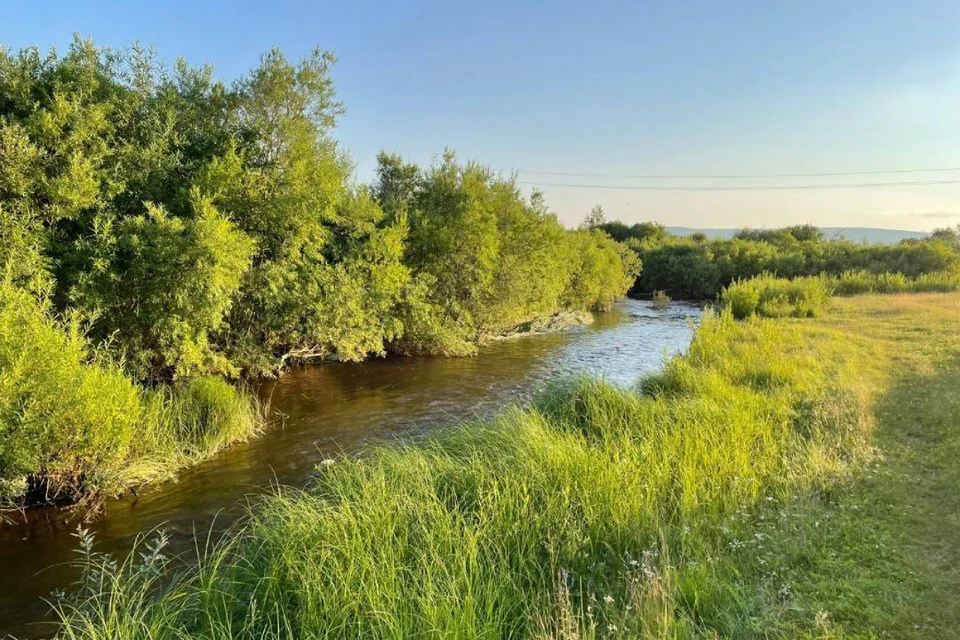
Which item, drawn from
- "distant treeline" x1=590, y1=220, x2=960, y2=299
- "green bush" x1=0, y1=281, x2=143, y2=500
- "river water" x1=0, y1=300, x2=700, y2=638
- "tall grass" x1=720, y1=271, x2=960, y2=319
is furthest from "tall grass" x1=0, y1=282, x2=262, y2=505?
"distant treeline" x1=590, y1=220, x2=960, y2=299

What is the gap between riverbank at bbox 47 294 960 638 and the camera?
3.69 meters

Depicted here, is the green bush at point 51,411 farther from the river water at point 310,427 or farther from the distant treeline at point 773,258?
the distant treeline at point 773,258

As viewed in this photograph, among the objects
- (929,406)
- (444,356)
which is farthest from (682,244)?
(929,406)

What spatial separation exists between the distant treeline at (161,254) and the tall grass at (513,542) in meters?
2.63

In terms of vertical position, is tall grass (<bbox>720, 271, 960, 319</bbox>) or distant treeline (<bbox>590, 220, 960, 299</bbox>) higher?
distant treeline (<bbox>590, 220, 960, 299</bbox>)

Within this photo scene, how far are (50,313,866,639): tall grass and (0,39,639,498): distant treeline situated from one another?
263 cm

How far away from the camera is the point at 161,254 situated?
10.2m

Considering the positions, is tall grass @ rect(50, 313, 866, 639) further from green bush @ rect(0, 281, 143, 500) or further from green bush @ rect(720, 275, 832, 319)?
green bush @ rect(720, 275, 832, 319)

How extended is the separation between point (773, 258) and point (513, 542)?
181ft

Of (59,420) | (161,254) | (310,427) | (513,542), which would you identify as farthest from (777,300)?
(59,420)

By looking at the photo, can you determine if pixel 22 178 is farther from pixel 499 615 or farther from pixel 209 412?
pixel 499 615

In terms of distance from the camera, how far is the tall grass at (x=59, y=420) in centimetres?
611

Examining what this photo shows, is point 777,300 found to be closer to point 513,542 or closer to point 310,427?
point 310,427

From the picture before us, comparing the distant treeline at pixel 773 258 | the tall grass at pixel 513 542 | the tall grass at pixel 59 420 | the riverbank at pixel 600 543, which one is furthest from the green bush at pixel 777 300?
the tall grass at pixel 59 420
